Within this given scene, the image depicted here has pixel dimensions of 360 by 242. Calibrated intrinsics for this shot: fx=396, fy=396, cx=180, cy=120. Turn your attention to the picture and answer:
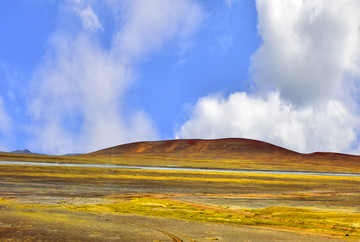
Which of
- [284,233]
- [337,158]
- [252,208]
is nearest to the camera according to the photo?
[284,233]

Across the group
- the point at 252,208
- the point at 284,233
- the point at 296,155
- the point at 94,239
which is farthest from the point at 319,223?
the point at 296,155

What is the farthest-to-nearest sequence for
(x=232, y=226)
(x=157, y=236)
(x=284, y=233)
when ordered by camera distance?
1. (x=232, y=226)
2. (x=284, y=233)
3. (x=157, y=236)

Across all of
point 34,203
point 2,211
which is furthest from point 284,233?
point 34,203

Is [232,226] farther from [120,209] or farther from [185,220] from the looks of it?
[120,209]

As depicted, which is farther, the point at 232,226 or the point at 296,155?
the point at 296,155

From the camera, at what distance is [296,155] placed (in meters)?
192

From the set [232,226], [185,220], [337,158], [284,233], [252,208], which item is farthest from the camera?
[337,158]

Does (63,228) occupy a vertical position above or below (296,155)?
below

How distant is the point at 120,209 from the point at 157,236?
6.32 metres

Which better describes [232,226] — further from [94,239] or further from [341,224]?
[94,239]

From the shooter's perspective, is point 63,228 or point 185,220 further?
point 185,220

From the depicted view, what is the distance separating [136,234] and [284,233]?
188 inches

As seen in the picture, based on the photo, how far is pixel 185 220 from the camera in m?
14.4

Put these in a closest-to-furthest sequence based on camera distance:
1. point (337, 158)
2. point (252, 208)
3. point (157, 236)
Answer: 1. point (157, 236)
2. point (252, 208)
3. point (337, 158)
